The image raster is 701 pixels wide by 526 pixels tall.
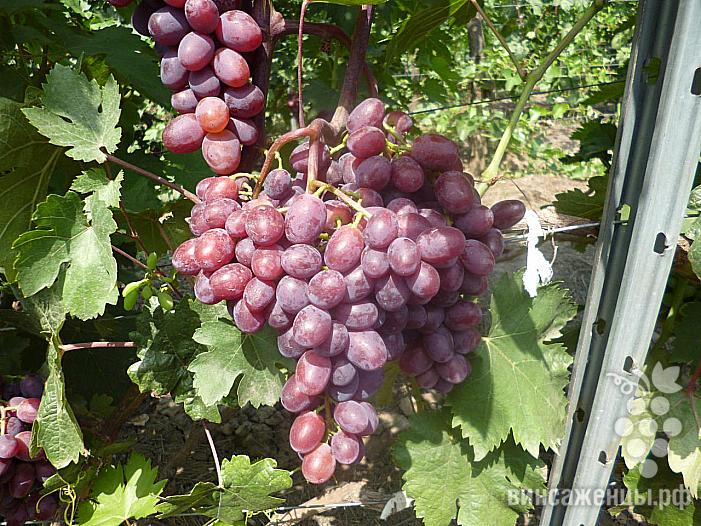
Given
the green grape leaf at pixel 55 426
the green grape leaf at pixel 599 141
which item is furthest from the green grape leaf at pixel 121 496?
the green grape leaf at pixel 599 141

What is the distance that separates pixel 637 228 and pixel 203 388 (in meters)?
0.63

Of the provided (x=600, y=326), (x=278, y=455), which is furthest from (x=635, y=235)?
(x=278, y=455)

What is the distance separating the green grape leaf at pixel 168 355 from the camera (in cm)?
100

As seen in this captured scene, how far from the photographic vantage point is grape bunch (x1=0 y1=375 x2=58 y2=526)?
1.05 m

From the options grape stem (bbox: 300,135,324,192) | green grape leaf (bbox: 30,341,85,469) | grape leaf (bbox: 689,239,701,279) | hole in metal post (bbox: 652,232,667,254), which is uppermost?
grape stem (bbox: 300,135,324,192)

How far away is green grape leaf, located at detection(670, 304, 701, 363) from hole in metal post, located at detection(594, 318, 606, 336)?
17.4 inches

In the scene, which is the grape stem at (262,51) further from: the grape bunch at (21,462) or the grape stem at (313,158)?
the grape bunch at (21,462)

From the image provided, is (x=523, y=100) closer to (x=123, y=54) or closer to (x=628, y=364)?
(x=628, y=364)

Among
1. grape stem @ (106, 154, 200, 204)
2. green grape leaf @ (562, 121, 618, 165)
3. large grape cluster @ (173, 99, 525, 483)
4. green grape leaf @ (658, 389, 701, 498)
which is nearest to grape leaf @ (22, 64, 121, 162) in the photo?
grape stem @ (106, 154, 200, 204)

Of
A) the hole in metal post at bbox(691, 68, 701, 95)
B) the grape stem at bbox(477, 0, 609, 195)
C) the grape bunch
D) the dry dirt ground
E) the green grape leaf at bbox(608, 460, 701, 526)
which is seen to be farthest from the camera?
the dry dirt ground

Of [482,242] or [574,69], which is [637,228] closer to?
[482,242]

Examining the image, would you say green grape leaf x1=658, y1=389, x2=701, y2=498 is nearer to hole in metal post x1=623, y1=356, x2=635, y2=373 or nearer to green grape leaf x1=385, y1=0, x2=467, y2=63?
hole in metal post x1=623, y1=356, x2=635, y2=373

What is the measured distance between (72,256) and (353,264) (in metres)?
0.44

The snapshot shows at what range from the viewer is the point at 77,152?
0.90 metres
